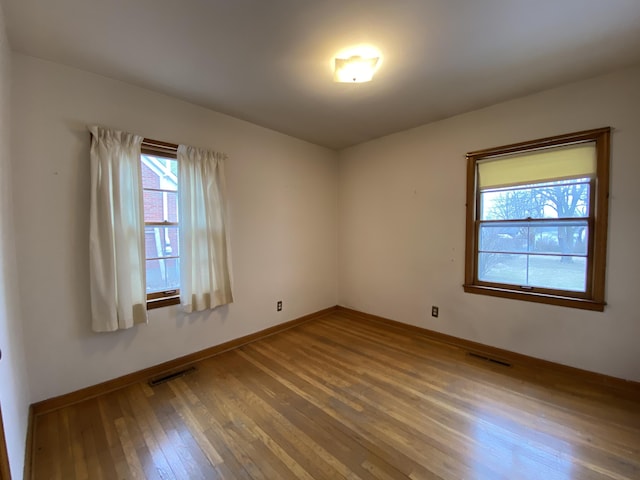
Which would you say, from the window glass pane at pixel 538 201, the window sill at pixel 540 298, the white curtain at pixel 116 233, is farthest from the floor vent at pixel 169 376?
the window glass pane at pixel 538 201

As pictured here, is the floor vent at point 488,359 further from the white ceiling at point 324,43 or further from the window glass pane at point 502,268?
the white ceiling at point 324,43

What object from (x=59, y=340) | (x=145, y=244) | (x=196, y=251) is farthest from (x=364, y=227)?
(x=59, y=340)

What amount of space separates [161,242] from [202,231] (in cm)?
37

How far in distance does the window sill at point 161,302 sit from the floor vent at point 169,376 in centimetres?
62

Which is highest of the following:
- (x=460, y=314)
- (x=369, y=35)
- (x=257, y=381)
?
(x=369, y=35)

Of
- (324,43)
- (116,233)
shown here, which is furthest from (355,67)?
(116,233)

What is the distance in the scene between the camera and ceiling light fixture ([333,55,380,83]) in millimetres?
1907

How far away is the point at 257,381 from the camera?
2.36m

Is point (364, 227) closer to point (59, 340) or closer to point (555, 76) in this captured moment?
point (555, 76)

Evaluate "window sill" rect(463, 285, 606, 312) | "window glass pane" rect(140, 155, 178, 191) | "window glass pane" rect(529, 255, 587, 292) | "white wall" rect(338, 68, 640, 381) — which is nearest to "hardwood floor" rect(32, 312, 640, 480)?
"white wall" rect(338, 68, 640, 381)

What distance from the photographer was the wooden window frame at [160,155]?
7.79ft

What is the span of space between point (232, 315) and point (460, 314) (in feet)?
8.42

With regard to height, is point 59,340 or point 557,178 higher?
point 557,178

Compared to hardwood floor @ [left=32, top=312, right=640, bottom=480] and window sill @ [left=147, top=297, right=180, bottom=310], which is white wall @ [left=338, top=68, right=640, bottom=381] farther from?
window sill @ [left=147, top=297, right=180, bottom=310]
